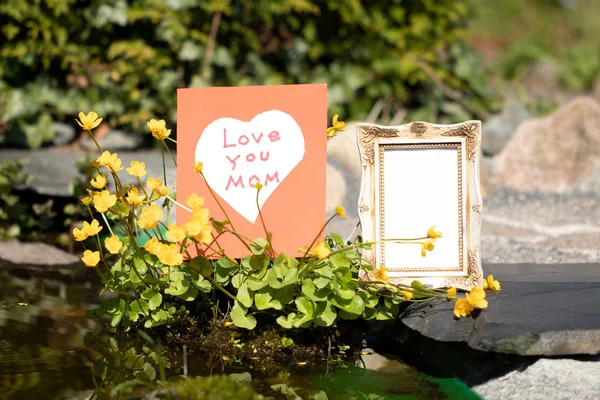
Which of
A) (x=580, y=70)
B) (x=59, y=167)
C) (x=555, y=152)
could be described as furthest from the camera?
(x=580, y=70)

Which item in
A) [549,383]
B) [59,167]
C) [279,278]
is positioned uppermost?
[59,167]

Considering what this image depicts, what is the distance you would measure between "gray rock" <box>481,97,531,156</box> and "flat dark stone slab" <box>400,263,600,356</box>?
2998 millimetres

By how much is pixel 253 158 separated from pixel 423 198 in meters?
0.51

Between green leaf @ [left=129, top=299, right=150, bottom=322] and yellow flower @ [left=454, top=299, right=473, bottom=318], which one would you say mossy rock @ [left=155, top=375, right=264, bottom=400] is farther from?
yellow flower @ [left=454, top=299, right=473, bottom=318]

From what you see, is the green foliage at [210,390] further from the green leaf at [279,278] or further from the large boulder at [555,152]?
the large boulder at [555,152]

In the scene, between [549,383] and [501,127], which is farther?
[501,127]

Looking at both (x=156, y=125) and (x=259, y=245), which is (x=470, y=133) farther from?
(x=156, y=125)

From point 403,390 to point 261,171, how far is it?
752mm

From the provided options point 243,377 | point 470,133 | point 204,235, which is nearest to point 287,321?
point 243,377

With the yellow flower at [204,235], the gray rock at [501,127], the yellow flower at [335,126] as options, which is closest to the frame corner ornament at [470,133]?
the yellow flower at [335,126]

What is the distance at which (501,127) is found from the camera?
541 centimetres

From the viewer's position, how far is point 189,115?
2.26 meters

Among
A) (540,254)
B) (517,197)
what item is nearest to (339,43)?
(517,197)

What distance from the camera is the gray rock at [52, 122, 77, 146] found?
5.06m
